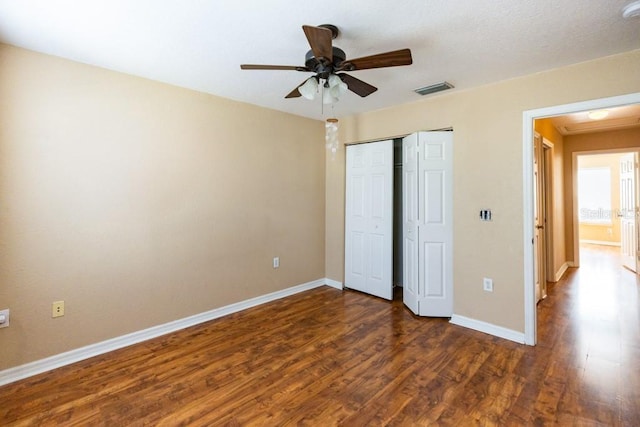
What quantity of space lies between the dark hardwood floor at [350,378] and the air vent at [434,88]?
2444mm

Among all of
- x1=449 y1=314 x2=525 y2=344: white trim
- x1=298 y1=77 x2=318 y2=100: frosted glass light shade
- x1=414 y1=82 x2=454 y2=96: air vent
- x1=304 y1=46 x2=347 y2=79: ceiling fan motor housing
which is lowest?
x1=449 y1=314 x2=525 y2=344: white trim

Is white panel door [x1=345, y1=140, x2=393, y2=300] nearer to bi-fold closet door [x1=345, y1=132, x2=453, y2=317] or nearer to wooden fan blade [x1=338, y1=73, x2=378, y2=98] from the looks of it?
bi-fold closet door [x1=345, y1=132, x2=453, y2=317]

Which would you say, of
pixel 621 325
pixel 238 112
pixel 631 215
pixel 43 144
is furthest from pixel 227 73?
pixel 631 215

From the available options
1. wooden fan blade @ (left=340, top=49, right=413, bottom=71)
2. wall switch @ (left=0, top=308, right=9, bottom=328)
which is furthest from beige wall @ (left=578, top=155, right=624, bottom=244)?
wall switch @ (left=0, top=308, right=9, bottom=328)

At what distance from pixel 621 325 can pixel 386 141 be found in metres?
3.18

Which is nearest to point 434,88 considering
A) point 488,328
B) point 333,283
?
point 488,328

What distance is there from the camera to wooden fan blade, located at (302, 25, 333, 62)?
158 centimetres

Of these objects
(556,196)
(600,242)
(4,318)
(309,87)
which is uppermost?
(309,87)

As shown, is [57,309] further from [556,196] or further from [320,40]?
[556,196]

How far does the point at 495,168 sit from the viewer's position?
3.03 m

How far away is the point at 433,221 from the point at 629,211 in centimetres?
485

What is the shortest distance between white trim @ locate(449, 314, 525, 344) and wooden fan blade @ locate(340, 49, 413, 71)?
2598mm

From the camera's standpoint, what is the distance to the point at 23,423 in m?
1.84

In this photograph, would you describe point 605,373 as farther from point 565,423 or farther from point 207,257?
point 207,257
